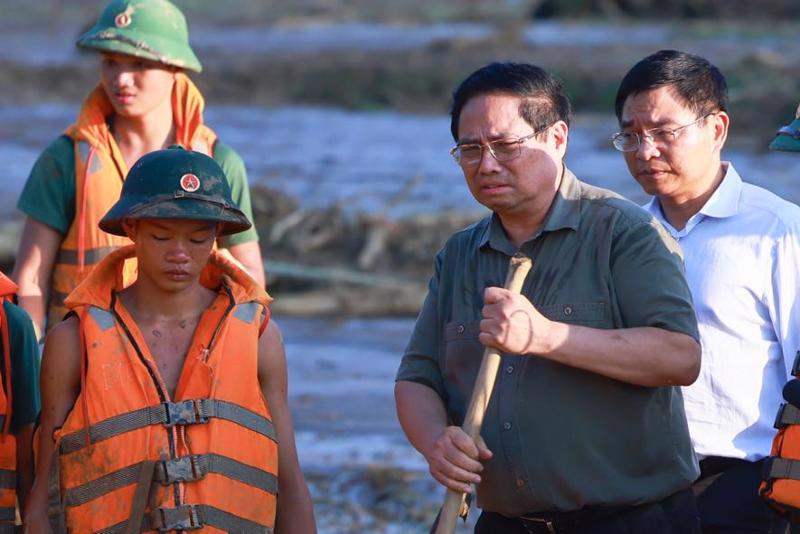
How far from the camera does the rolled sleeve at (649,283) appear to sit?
4.03 meters

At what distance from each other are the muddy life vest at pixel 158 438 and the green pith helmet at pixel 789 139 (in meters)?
1.59

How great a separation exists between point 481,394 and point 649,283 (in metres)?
0.50

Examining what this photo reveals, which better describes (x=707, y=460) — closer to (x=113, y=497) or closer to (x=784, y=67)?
(x=113, y=497)

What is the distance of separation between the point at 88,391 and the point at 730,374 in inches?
70.4

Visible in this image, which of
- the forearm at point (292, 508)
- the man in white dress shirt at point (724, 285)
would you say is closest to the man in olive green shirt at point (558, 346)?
the forearm at point (292, 508)

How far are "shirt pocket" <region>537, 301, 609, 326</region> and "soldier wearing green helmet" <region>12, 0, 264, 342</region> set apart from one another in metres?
1.73

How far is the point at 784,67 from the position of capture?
1013 inches

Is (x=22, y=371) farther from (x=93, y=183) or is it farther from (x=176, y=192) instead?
(x=93, y=183)

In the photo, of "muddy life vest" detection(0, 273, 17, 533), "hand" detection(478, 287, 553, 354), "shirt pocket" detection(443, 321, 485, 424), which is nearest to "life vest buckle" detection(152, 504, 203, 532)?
"muddy life vest" detection(0, 273, 17, 533)

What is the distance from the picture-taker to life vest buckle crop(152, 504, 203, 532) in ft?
13.5

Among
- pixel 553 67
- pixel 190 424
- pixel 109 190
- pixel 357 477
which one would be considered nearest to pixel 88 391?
pixel 190 424

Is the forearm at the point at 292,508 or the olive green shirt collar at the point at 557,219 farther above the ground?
the olive green shirt collar at the point at 557,219

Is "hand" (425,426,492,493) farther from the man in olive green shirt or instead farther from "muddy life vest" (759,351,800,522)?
"muddy life vest" (759,351,800,522)

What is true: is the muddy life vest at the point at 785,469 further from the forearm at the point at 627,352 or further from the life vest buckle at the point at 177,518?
the life vest buckle at the point at 177,518
